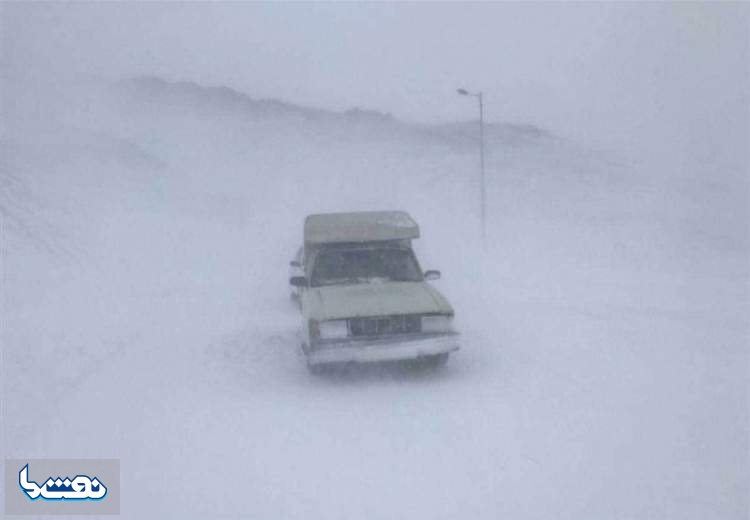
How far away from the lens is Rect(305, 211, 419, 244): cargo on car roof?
8430mm

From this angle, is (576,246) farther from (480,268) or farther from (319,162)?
(319,162)

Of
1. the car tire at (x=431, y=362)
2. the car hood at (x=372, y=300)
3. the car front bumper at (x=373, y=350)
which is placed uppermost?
the car hood at (x=372, y=300)

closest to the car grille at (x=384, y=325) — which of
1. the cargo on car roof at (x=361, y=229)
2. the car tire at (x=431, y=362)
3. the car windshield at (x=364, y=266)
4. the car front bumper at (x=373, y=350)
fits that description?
Result: the car front bumper at (x=373, y=350)

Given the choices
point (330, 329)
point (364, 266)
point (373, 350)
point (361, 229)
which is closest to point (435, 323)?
point (373, 350)

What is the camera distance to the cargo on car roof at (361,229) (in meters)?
8.43

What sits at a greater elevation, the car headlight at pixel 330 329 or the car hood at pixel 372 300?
the car hood at pixel 372 300

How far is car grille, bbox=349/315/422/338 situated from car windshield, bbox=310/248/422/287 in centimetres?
110

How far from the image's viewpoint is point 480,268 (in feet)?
34.5

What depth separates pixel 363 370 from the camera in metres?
7.17

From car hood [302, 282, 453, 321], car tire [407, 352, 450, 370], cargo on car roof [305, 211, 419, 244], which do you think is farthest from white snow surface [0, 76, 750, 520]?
cargo on car roof [305, 211, 419, 244]

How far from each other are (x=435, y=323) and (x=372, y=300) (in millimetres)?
597

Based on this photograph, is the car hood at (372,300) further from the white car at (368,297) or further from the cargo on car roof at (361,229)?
the cargo on car roof at (361,229)

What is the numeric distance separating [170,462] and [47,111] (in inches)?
174

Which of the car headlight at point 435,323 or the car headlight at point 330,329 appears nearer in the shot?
the car headlight at point 330,329
